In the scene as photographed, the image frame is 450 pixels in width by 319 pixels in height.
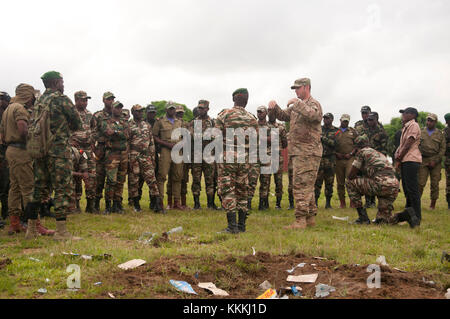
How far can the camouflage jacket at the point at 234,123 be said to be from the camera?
281 inches

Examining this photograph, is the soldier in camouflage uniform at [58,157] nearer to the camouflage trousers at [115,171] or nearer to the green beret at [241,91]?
the camouflage trousers at [115,171]

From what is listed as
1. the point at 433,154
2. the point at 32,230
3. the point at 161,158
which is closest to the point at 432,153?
the point at 433,154

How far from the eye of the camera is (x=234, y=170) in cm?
705

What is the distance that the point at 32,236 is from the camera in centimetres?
638

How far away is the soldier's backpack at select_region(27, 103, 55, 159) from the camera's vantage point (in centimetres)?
620

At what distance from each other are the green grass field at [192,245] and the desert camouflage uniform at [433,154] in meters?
2.31

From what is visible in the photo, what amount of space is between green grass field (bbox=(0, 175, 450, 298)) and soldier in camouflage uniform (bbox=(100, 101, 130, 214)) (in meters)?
0.74

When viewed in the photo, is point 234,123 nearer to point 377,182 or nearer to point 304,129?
point 304,129

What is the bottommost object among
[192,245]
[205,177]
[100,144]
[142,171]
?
[192,245]

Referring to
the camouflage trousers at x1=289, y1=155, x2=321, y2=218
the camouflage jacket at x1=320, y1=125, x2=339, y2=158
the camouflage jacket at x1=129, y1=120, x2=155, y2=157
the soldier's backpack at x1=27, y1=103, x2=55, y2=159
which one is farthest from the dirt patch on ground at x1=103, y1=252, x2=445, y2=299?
the camouflage jacket at x1=320, y1=125, x2=339, y2=158

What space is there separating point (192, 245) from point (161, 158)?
4.57 meters

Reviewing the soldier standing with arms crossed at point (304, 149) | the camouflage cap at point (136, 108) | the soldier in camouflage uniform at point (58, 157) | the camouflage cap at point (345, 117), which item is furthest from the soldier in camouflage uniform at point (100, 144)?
the camouflage cap at point (345, 117)

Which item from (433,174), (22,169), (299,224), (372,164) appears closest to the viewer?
(22,169)
